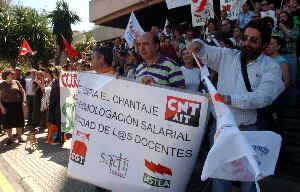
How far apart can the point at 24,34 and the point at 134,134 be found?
3169cm

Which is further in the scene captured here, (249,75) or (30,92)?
(30,92)

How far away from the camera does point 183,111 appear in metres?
3.55

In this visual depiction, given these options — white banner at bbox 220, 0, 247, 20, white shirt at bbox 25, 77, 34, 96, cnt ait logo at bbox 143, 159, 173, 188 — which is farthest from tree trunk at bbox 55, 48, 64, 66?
cnt ait logo at bbox 143, 159, 173, 188

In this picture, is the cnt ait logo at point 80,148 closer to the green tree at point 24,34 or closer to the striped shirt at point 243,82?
the striped shirt at point 243,82

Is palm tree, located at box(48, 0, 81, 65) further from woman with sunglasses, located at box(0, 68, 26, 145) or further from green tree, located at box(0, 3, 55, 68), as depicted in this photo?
woman with sunglasses, located at box(0, 68, 26, 145)

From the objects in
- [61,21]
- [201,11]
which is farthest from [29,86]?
[61,21]

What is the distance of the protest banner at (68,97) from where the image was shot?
7559 millimetres

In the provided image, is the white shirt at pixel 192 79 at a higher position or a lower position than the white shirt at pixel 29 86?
higher

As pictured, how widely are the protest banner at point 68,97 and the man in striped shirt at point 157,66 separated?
3.63 metres

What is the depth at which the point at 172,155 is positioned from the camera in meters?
3.60

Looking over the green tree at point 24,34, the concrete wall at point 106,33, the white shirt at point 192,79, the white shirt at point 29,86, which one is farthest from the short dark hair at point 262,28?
the green tree at point 24,34

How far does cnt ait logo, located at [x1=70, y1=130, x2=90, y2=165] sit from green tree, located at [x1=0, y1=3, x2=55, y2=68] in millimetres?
29586

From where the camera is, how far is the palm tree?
39884mm

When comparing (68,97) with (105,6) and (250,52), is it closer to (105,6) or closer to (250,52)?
(250,52)
